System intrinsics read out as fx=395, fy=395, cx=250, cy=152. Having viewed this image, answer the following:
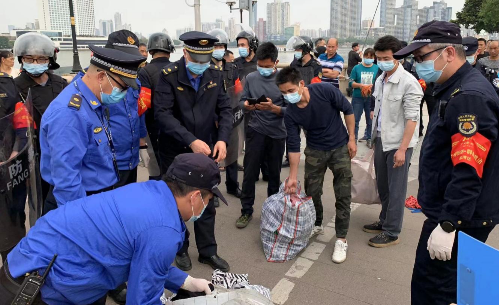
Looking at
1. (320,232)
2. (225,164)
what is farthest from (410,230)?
(225,164)

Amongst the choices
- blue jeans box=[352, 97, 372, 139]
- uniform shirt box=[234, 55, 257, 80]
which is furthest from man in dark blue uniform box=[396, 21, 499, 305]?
blue jeans box=[352, 97, 372, 139]

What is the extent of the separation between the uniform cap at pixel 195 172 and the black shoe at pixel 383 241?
7.67 ft

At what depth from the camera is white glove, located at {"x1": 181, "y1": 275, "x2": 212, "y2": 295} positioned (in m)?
2.13

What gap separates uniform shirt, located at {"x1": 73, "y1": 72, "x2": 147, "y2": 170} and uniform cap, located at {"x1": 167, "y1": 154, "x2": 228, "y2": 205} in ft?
3.64

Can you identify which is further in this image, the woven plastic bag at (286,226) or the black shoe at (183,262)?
the woven plastic bag at (286,226)

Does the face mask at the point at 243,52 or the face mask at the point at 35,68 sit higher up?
the face mask at the point at 243,52

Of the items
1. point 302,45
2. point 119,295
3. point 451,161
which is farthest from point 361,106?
point 119,295

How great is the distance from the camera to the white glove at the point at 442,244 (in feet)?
6.19

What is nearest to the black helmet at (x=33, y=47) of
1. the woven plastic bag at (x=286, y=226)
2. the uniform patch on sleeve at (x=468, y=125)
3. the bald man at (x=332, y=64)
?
the woven plastic bag at (x=286, y=226)

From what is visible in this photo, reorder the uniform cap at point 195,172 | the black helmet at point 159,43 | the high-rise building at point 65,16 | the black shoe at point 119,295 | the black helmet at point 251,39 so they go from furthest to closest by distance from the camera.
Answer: the high-rise building at point 65,16, the black helmet at point 251,39, the black helmet at point 159,43, the black shoe at point 119,295, the uniform cap at point 195,172

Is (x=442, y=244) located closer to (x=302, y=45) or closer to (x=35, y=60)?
(x=35, y=60)

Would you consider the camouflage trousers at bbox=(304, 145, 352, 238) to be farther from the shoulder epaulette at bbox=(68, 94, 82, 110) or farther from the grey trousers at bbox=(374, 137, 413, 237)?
the shoulder epaulette at bbox=(68, 94, 82, 110)

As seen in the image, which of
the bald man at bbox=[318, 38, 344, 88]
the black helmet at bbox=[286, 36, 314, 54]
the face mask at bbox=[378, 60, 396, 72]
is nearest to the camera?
the face mask at bbox=[378, 60, 396, 72]

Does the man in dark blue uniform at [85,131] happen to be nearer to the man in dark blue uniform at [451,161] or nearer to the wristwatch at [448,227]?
the man in dark blue uniform at [451,161]
